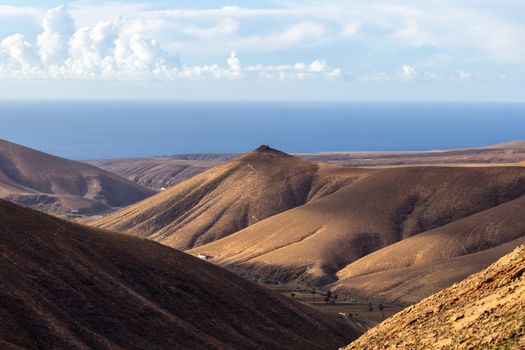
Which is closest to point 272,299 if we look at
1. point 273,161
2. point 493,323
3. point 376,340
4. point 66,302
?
point 66,302

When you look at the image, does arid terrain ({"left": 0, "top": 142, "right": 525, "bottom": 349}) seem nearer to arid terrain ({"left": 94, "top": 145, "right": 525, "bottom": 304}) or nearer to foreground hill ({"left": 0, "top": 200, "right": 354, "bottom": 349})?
foreground hill ({"left": 0, "top": 200, "right": 354, "bottom": 349})

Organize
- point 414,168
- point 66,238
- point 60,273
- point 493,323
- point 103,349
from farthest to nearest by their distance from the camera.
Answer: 1. point 414,168
2. point 66,238
3. point 60,273
4. point 103,349
5. point 493,323

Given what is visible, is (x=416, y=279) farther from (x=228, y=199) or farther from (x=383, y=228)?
(x=228, y=199)

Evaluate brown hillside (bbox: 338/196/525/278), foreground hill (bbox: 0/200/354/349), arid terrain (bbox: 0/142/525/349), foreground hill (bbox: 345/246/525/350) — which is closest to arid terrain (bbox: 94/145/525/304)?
brown hillside (bbox: 338/196/525/278)

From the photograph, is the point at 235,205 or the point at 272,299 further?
the point at 235,205

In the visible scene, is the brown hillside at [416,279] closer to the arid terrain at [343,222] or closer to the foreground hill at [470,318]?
the arid terrain at [343,222]

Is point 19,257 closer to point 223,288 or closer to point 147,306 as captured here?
point 147,306
